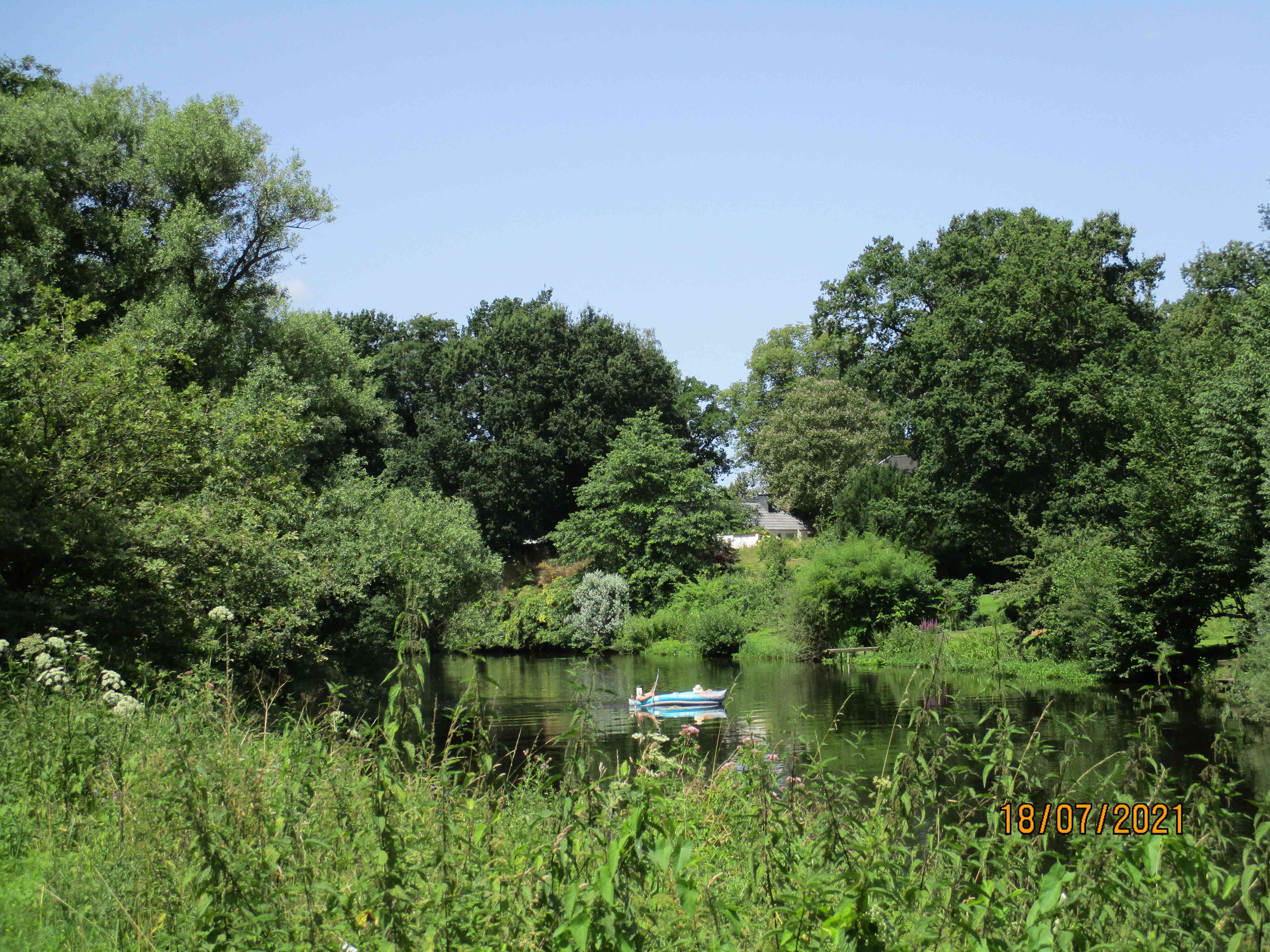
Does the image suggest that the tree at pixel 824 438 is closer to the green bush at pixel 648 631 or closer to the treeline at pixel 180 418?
the green bush at pixel 648 631

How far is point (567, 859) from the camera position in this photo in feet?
9.77

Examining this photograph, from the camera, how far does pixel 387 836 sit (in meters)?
2.88

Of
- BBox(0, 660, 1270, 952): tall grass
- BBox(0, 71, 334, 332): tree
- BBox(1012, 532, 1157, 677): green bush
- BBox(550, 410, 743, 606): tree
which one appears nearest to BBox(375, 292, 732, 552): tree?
BBox(550, 410, 743, 606): tree

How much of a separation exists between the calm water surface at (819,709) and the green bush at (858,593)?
1.71m

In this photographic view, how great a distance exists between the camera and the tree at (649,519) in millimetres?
42469

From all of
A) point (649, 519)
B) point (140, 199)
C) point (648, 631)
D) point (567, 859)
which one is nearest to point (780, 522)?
point (649, 519)

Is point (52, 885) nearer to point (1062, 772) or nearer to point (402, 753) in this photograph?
point (1062, 772)

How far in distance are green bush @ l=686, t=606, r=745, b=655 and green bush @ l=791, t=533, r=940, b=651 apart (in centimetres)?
305

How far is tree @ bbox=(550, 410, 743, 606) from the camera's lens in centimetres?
4247

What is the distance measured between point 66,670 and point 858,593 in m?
28.7

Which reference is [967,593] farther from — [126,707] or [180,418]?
[126,707]

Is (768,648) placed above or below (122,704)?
below
